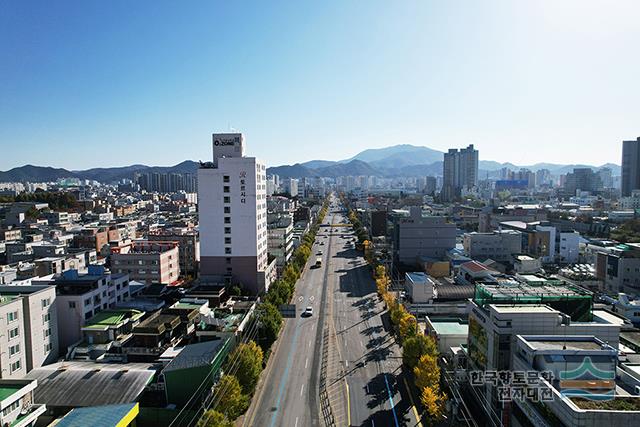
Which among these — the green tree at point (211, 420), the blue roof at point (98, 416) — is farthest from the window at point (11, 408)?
the green tree at point (211, 420)

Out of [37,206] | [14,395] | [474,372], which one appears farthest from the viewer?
[37,206]

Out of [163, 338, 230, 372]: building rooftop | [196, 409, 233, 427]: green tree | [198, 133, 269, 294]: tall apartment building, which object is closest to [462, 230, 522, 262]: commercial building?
[198, 133, 269, 294]: tall apartment building

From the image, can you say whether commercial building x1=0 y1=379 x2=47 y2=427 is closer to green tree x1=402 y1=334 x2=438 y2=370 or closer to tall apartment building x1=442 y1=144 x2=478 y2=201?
green tree x1=402 y1=334 x2=438 y2=370

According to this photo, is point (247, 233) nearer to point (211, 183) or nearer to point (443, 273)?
point (211, 183)

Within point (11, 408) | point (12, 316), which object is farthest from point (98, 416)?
point (12, 316)

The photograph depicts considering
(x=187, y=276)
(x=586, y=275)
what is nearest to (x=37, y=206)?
(x=187, y=276)
